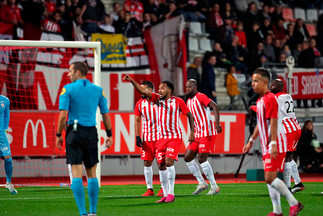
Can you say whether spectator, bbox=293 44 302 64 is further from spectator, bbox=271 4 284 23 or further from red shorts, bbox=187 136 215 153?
red shorts, bbox=187 136 215 153

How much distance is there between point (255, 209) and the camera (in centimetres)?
925

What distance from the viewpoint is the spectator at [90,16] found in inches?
752

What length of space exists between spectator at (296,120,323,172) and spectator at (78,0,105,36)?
7.08 m

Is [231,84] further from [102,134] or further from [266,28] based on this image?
[102,134]

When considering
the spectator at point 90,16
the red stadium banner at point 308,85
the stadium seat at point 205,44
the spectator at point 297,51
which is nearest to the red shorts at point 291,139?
the red stadium banner at point 308,85

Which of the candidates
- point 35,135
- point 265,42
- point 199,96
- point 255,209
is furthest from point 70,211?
point 265,42

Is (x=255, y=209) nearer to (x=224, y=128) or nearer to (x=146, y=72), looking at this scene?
(x=224, y=128)

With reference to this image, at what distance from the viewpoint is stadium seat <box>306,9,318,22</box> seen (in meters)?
26.6

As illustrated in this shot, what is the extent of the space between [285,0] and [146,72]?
387 inches

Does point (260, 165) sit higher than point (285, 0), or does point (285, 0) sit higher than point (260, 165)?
point (285, 0)

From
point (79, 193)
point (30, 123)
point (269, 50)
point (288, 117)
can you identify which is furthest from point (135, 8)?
point (79, 193)

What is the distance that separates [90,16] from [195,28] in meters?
4.47

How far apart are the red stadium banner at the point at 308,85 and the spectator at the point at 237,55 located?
2187mm

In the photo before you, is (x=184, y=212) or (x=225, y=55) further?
(x=225, y=55)
